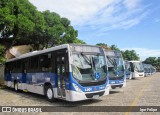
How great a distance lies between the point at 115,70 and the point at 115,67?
0.24 meters

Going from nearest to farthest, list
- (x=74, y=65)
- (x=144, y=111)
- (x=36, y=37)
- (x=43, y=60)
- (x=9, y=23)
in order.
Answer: (x=144, y=111)
(x=74, y=65)
(x=43, y=60)
(x=9, y=23)
(x=36, y=37)

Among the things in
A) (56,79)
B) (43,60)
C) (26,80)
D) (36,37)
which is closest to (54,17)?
(36,37)

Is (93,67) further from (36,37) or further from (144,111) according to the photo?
(36,37)

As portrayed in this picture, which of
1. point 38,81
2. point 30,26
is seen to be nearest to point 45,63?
point 38,81

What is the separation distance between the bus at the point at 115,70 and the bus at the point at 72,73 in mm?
3404

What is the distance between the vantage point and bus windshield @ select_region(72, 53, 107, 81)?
36.1ft

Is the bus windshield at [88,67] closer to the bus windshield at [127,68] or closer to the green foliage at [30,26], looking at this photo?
the green foliage at [30,26]

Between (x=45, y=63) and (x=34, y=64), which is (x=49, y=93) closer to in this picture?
(x=45, y=63)

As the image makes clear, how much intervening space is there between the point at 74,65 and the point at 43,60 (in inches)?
134

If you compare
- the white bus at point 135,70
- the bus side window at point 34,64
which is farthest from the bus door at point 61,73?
the white bus at point 135,70

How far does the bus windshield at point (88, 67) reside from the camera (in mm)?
10992

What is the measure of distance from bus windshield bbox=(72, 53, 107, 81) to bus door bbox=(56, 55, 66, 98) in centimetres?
69

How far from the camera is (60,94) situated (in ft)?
38.5

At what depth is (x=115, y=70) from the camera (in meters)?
16.1
